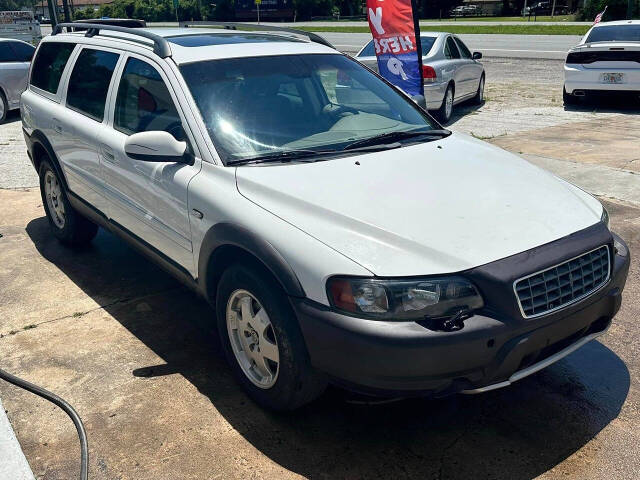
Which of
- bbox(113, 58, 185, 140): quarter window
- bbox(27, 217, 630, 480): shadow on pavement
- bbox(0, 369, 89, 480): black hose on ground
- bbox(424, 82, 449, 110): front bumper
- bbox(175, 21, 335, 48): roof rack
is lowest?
bbox(27, 217, 630, 480): shadow on pavement

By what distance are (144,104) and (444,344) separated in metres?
2.55

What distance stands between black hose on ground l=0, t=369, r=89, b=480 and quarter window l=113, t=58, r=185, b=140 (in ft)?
5.10

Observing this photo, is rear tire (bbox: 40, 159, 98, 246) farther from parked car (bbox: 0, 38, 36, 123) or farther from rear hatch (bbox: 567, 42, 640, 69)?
rear hatch (bbox: 567, 42, 640, 69)

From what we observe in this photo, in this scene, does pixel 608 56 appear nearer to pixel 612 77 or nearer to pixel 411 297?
pixel 612 77

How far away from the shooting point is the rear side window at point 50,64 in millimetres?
5535

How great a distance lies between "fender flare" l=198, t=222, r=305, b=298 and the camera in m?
2.99

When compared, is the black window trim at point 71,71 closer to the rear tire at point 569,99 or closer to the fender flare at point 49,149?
the fender flare at point 49,149

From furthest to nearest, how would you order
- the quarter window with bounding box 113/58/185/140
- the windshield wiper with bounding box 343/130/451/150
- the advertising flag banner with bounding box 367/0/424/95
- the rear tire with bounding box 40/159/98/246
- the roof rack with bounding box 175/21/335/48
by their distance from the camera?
the advertising flag banner with bounding box 367/0/424/95
the rear tire with bounding box 40/159/98/246
the roof rack with bounding box 175/21/335/48
the quarter window with bounding box 113/58/185/140
the windshield wiper with bounding box 343/130/451/150

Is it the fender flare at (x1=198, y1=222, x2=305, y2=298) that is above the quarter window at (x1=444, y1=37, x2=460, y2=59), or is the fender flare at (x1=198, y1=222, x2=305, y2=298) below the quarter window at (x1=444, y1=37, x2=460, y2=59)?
below

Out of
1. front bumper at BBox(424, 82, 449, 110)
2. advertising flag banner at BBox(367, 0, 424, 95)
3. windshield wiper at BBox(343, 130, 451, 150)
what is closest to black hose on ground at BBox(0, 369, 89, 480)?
windshield wiper at BBox(343, 130, 451, 150)

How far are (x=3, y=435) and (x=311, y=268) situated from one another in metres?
1.70

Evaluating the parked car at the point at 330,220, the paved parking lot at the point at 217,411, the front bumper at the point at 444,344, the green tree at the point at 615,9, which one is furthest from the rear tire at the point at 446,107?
the green tree at the point at 615,9

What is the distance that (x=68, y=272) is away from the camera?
5.47 m

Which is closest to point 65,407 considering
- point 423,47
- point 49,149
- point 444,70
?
point 49,149
